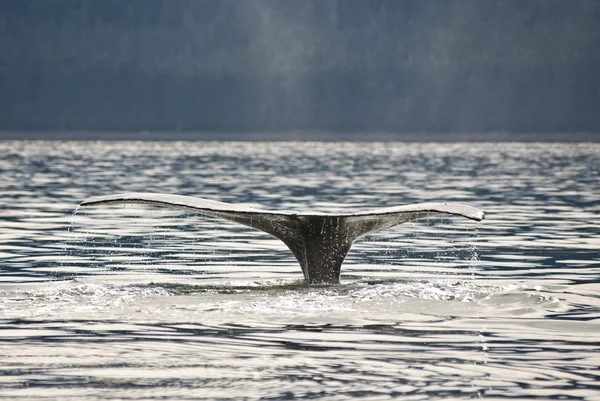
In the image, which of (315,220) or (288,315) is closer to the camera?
(288,315)

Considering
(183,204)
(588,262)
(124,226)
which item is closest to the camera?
(183,204)

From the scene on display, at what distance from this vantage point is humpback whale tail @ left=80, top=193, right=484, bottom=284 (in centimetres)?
1439

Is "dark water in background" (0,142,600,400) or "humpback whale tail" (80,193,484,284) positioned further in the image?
"humpback whale tail" (80,193,484,284)

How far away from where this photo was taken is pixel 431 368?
11.0 meters

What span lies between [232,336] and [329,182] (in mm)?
41949

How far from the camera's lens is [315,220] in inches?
591

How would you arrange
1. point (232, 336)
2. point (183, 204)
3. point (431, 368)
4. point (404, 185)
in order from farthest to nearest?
point (404, 185), point (183, 204), point (232, 336), point (431, 368)

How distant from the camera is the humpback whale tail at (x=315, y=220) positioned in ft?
47.2

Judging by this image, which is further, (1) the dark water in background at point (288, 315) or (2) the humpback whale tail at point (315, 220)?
(2) the humpback whale tail at point (315, 220)

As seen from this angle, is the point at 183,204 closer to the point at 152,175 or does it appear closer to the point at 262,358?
the point at 262,358

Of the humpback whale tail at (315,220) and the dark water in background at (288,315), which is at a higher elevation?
the humpback whale tail at (315,220)

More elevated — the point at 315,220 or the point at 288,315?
the point at 315,220

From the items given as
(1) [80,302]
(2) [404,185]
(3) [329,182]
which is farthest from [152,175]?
Result: (1) [80,302]

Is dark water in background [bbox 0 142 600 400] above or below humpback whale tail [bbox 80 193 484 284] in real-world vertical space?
below
